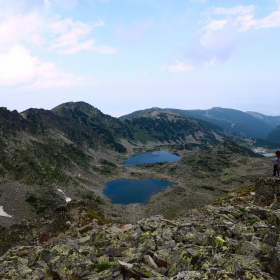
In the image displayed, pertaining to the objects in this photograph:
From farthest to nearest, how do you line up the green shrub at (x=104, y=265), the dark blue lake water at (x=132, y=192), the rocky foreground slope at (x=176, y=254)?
the dark blue lake water at (x=132, y=192) → the green shrub at (x=104, y=265) → the rocky foreground slope at (x=176, y=254)

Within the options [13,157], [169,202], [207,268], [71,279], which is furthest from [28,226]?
[13,157]

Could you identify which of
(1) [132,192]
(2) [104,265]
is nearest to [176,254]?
(2) [104,265]

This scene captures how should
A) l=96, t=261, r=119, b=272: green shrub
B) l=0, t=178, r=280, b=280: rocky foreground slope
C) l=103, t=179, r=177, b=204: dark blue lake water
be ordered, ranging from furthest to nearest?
l=103, t=179, r=177, b=204: dark blue lake water
l=96, t=261, r=119, b=272: green shrub
l=0, t=178, r=280, b=280: rocky foreground slope

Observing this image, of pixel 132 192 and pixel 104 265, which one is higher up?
pixel 104 265

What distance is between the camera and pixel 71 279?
1408cm

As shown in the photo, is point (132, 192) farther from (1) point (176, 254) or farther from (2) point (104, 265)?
(1) point (176, 254)

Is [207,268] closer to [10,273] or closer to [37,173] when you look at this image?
[10,273]

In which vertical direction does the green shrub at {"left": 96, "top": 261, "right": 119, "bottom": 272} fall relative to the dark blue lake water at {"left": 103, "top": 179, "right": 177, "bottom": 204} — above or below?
above

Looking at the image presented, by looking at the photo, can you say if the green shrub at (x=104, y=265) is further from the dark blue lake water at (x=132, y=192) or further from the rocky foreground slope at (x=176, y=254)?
the dark blue lake water at (x=132, y=192)

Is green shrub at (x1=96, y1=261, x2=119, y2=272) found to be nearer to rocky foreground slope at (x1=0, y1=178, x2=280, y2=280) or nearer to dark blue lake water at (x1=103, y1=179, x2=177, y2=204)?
rocky foreground slope at (x1=0, y1=178, x2=280, y2=280)

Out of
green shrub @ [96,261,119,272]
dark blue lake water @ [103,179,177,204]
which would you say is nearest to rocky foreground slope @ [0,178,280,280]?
green shrub @ [96,261,119,272]

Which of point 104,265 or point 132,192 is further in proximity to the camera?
point 132,192

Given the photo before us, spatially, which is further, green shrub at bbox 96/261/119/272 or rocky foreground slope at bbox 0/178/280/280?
green shrub at bbox 96/261/119/272

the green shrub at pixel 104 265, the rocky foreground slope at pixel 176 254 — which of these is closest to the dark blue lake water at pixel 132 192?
the rocky foreground slope at pixel 176 254
